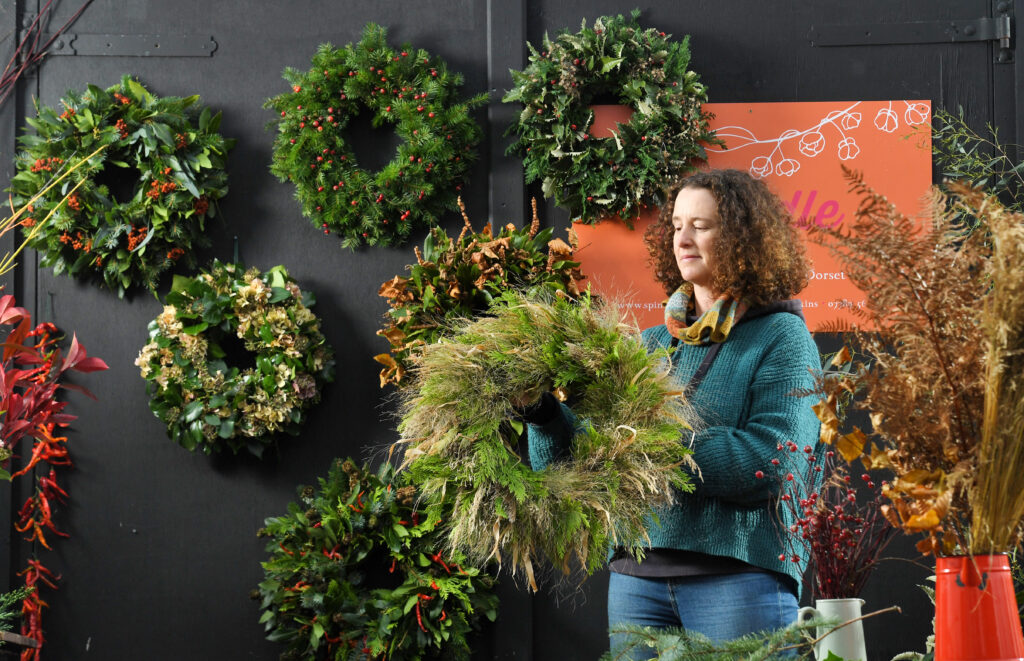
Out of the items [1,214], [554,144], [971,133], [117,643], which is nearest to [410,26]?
[554,144]

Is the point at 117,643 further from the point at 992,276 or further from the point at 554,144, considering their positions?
the point at 992,276

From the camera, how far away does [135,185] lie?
3.27 meters

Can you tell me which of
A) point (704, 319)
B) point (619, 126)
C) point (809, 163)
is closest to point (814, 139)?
point (809, 163)

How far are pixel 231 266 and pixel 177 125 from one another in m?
0.51

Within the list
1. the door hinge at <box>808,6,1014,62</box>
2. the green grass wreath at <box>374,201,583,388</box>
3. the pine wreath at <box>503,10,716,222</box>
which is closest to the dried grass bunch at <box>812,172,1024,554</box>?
the green grass wreath at <box>374,201,583,388</box>

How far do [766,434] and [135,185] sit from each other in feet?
8.05

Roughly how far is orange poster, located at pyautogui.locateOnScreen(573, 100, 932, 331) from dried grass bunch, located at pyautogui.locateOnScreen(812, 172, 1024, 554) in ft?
7.30

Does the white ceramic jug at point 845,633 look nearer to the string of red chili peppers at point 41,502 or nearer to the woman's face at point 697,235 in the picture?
the woman's face at point 697,235

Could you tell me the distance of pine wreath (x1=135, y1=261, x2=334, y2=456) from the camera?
3.05 meters

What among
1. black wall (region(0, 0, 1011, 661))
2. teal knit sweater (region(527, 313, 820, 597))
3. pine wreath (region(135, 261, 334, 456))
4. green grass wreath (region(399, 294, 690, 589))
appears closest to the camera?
green grass wreath (region(399, 294, 690, 589))

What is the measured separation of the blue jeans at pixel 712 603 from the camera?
1.59 metres

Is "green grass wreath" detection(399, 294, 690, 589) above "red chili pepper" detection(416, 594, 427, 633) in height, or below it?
above

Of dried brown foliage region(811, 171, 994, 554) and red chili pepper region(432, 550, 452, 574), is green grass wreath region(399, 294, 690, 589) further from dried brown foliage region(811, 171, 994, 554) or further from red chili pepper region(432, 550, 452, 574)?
red chili pepper region(432, 550, 452, 574)

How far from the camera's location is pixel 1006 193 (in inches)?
127
